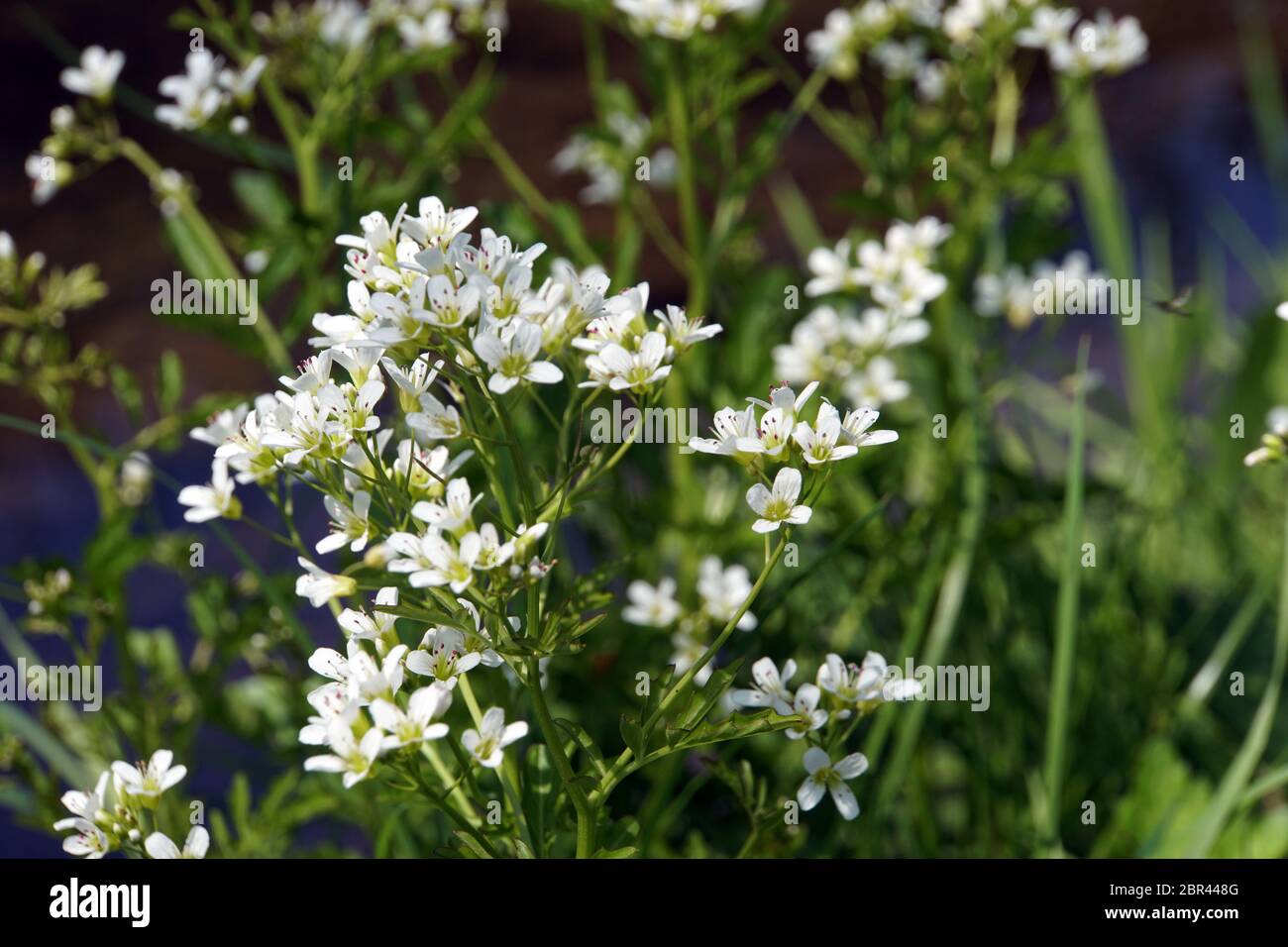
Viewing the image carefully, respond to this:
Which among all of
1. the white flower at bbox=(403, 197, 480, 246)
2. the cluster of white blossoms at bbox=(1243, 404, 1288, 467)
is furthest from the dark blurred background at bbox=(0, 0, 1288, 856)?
the cluster of white blossoms at bbox=(1243, 404, 1288, 467)

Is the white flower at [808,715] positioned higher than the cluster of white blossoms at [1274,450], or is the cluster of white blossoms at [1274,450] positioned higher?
the cluster of white blossoms at [1274,450]

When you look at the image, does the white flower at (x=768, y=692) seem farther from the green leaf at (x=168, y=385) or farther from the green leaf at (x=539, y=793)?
the green leaf at (x=168, y=385)

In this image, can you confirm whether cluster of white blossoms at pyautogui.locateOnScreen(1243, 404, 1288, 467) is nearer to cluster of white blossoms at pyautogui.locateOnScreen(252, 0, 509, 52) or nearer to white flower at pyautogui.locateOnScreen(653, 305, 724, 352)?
white flower at pyautogui.locateOnScreen(653, 305, 724, 352)

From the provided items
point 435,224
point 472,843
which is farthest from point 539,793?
point 435,224

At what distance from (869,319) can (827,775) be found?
2.13 ft

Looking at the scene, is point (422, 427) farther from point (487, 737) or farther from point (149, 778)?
point (149, 778)

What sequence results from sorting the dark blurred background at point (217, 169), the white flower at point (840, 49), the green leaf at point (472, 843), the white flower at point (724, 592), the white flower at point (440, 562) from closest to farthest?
the white flower at point (440, 562), the green leaf at point (472, 843), the white flower at point (724, 592), the white flower at point (840, 49), the dark blurred background at point (217, 169)

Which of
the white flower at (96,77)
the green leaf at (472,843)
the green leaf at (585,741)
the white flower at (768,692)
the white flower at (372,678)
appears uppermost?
the white flower at (96,77)

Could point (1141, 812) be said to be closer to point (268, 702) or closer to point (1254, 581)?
point (1254, 581)

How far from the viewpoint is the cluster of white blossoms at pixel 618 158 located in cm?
145

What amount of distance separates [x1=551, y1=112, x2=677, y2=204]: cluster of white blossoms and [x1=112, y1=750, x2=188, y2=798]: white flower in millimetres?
876

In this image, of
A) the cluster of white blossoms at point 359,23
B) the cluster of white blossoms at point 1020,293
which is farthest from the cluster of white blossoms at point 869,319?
the cluster of white blossoms at point 359,23
